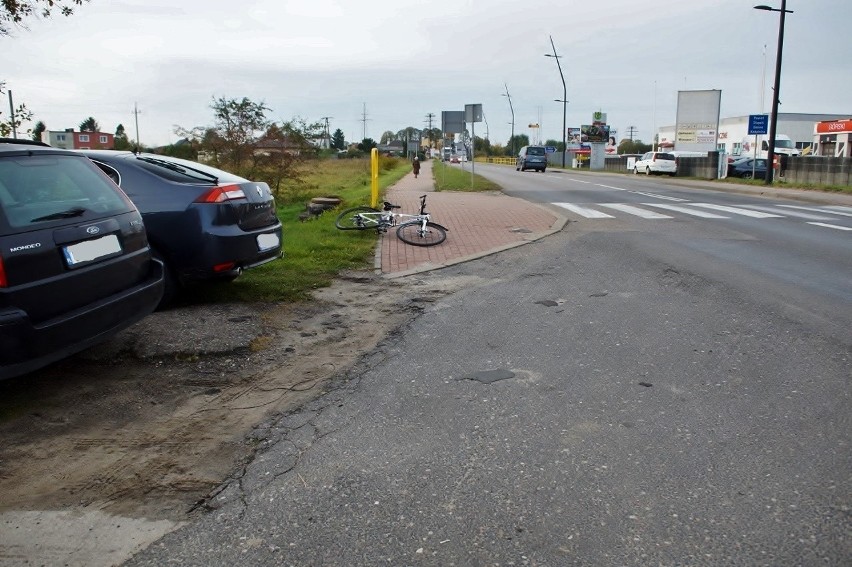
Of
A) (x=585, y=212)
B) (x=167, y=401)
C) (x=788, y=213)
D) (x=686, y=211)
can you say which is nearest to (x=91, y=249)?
(x=167, y=401)

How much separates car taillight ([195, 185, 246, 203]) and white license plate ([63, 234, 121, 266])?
1743 millimetres

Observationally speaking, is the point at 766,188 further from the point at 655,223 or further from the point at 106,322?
the point at 106,322

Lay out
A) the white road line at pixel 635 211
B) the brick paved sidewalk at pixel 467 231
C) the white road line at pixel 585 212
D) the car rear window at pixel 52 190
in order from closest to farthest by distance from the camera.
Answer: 1. the car rear window at pixel 52 190
2. the brick paved sidewalk at pixel 467 231
3. the white road line at pixel 585 212
4. the white road line at pixel 635 211

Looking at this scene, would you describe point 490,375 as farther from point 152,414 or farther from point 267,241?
point 267,241

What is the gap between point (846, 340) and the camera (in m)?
5.70

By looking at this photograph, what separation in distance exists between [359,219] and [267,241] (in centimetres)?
489

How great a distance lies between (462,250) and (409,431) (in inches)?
268

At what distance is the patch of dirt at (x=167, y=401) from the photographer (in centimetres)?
348

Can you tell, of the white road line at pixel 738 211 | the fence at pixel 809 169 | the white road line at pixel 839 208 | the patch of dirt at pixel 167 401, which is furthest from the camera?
the fence at pixel 809 169

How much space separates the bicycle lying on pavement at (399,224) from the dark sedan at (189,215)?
4.46 m

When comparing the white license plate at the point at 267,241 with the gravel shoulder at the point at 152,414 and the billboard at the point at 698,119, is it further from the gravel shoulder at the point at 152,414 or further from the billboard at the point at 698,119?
the billboard at the point at 698,119

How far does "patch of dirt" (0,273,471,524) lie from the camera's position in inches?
137

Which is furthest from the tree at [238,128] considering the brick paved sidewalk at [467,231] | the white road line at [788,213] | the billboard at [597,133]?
the billboard at [597,133]

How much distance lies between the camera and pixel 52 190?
4484 millimetres
